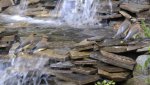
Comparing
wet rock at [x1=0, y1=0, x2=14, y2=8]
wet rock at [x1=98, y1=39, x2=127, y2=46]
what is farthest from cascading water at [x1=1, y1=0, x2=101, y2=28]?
wet rock at [x1=98, y1=39, x2=127, y2=46]

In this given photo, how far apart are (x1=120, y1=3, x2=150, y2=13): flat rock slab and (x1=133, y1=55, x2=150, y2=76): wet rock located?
2.19 meters

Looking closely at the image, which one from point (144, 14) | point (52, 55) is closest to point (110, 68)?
point (52, 55)

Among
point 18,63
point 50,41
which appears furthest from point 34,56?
point 50,41

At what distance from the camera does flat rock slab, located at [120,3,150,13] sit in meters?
7.91

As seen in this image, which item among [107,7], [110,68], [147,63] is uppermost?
[107,7]

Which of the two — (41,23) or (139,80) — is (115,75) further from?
(41,23)

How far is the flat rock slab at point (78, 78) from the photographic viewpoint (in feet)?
18.4

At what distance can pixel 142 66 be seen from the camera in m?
→ 5.72

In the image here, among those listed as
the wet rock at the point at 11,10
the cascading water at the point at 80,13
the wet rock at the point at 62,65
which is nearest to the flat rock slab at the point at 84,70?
the wet rock at the point at 62,65

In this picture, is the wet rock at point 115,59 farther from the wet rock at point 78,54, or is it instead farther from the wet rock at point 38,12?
the wet rock at point 38,12

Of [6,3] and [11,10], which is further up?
[6,3]

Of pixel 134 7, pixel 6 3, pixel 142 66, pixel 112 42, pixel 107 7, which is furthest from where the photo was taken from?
pixel 6 3

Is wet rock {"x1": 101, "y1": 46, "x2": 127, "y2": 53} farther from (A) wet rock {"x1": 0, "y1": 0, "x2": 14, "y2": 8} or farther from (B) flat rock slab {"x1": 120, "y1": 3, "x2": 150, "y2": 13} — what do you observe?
(A) wet rock {"x1": 0, "y1": 0, "x2": 14, "y2": 8}

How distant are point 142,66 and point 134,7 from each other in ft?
8.63
